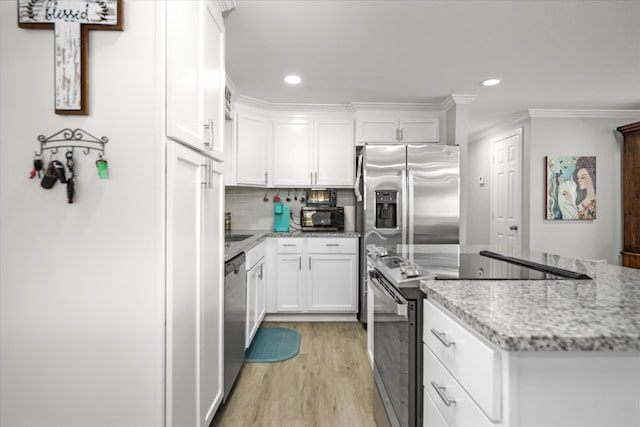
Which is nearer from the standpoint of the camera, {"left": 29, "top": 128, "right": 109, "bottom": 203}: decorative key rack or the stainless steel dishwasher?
{"left": 29, "top": 128, "right": 109, "bottom": 203}: decorative key rack

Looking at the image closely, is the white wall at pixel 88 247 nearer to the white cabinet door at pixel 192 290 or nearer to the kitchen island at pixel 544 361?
the white cabinet door at pixel 192 290

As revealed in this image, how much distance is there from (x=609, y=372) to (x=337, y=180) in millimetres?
3348

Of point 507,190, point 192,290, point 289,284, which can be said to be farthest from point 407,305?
point 507,190

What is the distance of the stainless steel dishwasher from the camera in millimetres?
2043

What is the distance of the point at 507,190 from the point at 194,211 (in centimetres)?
474

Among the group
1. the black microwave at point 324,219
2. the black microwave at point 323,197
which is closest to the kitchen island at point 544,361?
the black microwave at point 324,219

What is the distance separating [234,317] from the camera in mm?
2209

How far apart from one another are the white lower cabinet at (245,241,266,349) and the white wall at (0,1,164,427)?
147 cm

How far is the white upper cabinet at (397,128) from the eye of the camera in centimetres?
390

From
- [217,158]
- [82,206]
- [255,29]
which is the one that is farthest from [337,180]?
[82,206]

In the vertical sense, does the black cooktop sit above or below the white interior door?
→ below

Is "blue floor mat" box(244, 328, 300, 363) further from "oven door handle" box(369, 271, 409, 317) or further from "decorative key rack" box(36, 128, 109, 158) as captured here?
"decorative key rack" box(36, 128, 109, 158)

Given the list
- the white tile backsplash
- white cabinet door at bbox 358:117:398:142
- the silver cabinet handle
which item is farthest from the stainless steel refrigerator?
the silver cabinet handle

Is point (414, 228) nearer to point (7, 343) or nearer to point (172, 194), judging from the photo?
point (172, 194)
